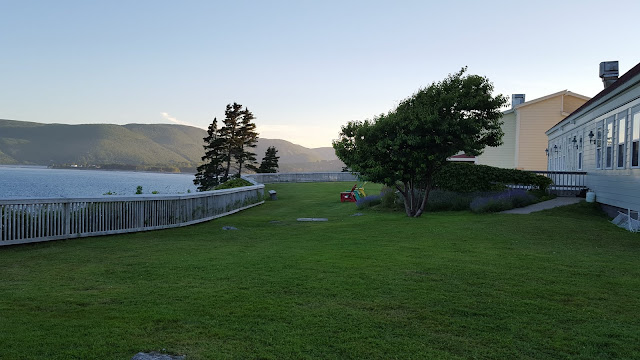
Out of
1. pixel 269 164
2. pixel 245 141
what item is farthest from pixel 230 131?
pixel 269 164

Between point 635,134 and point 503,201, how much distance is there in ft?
16.4

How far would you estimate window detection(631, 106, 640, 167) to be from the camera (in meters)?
12.8

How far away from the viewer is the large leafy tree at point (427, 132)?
1580 cm

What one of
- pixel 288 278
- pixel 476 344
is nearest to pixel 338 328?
pixel 476 344

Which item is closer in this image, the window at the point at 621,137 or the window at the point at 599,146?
the window at the point at 621,137

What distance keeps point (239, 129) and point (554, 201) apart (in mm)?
56535

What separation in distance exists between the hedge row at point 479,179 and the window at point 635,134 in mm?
6657

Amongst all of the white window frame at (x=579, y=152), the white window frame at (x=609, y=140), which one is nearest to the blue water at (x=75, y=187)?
the white window frame at (x=609, y=140)

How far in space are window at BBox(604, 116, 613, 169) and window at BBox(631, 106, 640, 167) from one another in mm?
2237

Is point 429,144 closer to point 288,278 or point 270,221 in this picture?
point 270,221

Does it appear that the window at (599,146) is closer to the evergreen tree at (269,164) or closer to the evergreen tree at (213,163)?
the evergreen tree at (269,164)

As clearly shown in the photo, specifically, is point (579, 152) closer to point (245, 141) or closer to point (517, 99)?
point (517, 99)

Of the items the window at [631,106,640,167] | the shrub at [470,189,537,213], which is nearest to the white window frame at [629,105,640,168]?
the window at [631,106,640,167]

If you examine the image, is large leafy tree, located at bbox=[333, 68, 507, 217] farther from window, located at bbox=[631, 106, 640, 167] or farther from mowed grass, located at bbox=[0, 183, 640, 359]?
mowed grass, located at bbox=[0, 183, 640, 359]
